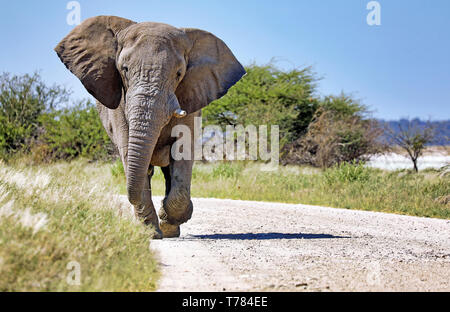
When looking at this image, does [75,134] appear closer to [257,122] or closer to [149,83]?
[257,122]

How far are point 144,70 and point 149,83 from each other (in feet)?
0.71

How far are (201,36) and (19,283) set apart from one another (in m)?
5.84

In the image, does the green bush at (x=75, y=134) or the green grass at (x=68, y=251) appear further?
the green bush at (x=75, y=134)

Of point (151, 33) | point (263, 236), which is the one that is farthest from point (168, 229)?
point (151, 33)

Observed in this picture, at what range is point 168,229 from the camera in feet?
31.9

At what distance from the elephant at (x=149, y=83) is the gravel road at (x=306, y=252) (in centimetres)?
79

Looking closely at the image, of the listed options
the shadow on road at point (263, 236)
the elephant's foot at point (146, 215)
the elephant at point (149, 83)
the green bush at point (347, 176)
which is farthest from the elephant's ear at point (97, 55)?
the green bush at point (347, 176)

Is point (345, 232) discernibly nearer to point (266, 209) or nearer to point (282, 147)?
point (266, 209)

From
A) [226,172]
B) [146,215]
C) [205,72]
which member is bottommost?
[146,215]

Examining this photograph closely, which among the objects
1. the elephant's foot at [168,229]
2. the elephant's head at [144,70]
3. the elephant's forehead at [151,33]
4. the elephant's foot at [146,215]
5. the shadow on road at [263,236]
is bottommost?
the shadow on road at [263,236]

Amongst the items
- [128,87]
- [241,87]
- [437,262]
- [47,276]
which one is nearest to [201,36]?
[128,87]

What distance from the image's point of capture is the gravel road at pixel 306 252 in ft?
19.3

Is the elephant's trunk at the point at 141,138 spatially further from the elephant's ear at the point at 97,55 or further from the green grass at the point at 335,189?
the green grass at the point at 335,189

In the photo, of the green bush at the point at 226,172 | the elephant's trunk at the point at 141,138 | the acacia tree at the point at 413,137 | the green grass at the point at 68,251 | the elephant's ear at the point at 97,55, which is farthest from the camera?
the acacia tree at the point at 413,137
